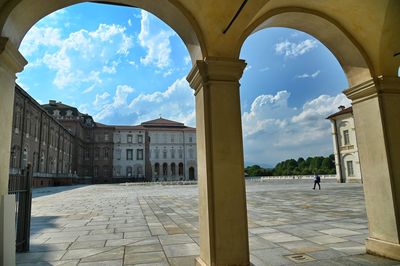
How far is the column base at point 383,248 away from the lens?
4.33m

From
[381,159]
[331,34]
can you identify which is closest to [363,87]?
[331,34]

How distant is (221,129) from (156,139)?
7117 cm

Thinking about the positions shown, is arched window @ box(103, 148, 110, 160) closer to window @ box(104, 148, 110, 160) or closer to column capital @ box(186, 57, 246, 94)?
window @ box(104, 148, 110, 160)

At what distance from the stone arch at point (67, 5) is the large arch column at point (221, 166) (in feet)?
1.44

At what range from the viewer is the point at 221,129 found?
3.71 m

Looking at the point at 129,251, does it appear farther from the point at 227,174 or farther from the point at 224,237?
the point at 227,174

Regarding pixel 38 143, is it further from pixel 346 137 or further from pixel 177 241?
pixel 346 137

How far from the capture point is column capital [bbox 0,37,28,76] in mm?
3348

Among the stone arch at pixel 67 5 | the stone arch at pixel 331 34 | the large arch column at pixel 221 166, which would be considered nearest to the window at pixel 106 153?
the stone arch at pixel 67 5

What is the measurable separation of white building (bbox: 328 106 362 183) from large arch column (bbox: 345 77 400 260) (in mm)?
31618

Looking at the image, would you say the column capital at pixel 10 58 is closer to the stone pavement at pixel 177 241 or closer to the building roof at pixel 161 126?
the stone pavement at pixel 177 241

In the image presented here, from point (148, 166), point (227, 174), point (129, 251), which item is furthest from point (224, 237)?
point (148, 166)

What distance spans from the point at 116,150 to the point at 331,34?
69954mm

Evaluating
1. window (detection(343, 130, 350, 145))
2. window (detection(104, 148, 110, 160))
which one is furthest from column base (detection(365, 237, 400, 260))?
window (detection(104, 148, 110, 160))
